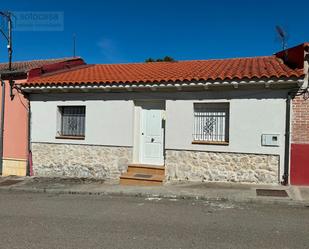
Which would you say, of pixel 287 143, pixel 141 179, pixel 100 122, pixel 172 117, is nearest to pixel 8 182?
pixel 100 122

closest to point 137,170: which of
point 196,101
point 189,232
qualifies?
point 196,101

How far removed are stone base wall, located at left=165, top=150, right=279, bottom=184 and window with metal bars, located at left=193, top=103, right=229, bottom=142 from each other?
55cm

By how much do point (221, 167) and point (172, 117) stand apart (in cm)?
220

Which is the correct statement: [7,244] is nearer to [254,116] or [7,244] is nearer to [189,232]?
[189,232]

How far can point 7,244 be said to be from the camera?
551 centimetres

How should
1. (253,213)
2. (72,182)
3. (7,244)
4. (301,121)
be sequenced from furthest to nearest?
(72,182) < (301,121) < (253,213) < (7,244)

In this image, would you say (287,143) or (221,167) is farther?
(221,167)

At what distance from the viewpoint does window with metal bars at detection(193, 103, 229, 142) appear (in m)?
11.0

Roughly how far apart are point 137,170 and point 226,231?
19.3 ft

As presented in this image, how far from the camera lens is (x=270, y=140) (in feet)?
33.8

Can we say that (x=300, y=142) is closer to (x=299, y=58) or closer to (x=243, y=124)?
(x=243, y=124)

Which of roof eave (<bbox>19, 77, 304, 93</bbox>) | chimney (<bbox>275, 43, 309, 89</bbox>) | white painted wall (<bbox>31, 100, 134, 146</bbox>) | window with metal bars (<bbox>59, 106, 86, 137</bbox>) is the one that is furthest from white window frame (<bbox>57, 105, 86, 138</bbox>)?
chimney (<bbox>275, 43, 309, 89</bbox>)

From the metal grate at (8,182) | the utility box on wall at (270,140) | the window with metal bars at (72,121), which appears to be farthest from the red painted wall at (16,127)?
the utility box on wall at (270,140)

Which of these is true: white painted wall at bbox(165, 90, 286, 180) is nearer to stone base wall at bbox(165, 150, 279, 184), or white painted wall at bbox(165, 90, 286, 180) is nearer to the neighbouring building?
stone base wall at bbox(165, 150, 279, 184)
